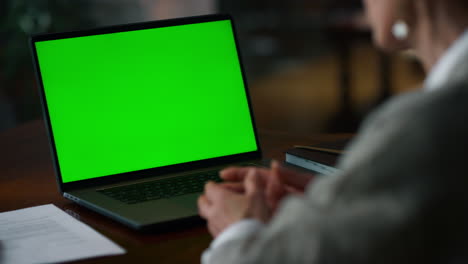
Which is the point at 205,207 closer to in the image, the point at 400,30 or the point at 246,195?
the point at 246,195

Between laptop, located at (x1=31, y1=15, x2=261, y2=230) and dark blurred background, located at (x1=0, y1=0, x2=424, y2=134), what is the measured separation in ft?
9.41

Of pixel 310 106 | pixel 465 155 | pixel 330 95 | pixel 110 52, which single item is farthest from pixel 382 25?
pixel 330 95

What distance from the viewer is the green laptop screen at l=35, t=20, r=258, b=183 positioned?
4.33 ft

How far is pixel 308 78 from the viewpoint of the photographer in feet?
23.9

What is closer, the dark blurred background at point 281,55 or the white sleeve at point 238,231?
the white sleeve at point 238,231

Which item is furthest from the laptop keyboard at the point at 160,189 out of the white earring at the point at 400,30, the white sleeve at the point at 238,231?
the white earring at the point at 400,30

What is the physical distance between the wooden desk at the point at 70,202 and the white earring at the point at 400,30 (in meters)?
0.41

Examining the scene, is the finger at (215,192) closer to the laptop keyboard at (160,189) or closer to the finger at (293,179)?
the finger at (293,179)

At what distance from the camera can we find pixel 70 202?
1267 millimetres

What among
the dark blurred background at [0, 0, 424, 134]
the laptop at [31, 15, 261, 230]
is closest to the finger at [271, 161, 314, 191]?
the laptop at [31, 15, 261, 230]

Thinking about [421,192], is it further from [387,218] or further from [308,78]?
[308,78]

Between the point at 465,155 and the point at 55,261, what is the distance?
1.94 feet

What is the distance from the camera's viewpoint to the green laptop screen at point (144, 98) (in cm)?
132

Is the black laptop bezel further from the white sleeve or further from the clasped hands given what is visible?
the white sleeve
